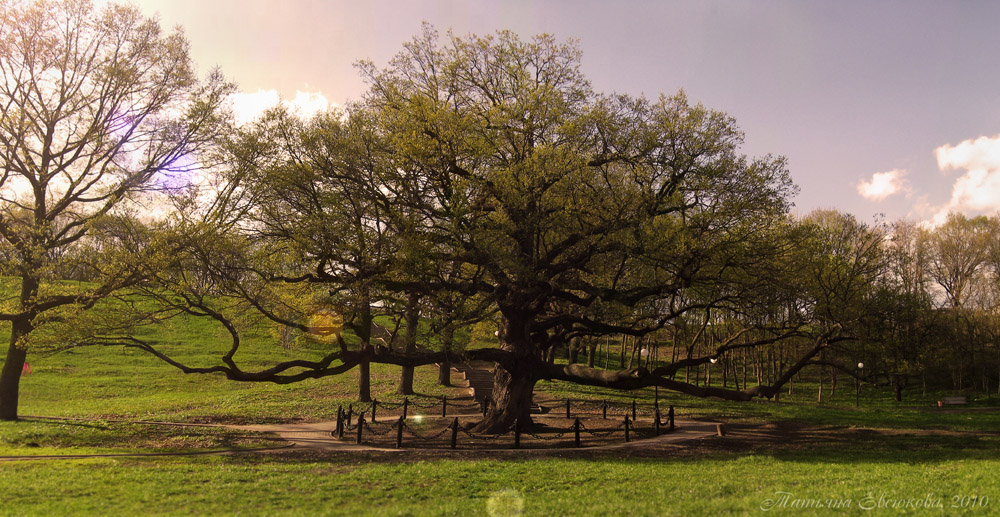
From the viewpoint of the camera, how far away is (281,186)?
1691cm

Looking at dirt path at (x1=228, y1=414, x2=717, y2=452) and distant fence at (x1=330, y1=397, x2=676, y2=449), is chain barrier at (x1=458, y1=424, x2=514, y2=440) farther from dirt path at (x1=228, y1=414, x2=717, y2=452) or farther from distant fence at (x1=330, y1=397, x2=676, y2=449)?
dirt path at (x1=228, y1=414, x2=717, y2=452)

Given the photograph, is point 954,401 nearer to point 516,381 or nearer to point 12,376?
point 516,381

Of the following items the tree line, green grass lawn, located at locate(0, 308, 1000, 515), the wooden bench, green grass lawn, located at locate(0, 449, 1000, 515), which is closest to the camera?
green grass lawn, located at locate(0, 449, 1000, 515)

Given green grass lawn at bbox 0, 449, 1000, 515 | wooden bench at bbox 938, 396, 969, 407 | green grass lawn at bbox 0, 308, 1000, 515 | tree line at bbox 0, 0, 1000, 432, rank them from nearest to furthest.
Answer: green grass lawn at bbox 0, 449, 1000, 515, green grass lawn at bbox 0, 308, 1000, 515, tree line at bbox 0, 0, 1000, 432, wooden bench at bbox 938, 396, 969, 407

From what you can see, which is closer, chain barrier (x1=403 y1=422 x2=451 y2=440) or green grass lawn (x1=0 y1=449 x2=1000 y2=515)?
green grass lawn (x1=0 y1=449 x2=1000 y2=515)

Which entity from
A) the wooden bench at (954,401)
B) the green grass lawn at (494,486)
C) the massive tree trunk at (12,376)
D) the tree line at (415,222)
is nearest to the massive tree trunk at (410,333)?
the tree line at (415,222)

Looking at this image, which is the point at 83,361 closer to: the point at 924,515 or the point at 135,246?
the point at 135,246

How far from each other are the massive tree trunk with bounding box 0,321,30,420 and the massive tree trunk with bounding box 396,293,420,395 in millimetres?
13105

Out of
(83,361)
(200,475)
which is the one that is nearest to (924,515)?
(200,475)

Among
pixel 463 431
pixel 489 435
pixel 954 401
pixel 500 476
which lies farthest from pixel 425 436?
pixel 954 401

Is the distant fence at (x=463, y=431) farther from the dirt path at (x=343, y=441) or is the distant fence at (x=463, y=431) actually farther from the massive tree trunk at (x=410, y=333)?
the massive tree trunk at (x=410, y=333)

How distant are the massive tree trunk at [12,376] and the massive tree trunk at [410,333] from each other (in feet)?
43.0

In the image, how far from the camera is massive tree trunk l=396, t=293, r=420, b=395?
17.1 meters

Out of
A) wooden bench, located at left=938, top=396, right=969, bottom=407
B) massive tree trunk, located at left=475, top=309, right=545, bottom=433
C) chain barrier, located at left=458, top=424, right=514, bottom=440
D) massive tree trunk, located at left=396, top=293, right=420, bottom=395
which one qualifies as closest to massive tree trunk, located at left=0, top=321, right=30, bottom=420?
massive tree trunk, located at left=396, top=293, right=420, bottom=395
